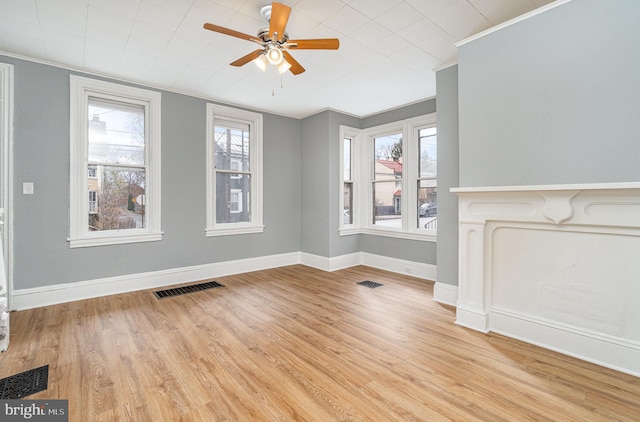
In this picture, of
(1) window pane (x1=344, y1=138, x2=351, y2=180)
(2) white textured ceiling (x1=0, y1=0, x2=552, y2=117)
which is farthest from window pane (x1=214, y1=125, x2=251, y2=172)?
(1) window pane (x1=344, y1=138, x2=351, y2=180)

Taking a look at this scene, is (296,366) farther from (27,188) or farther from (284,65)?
(27,188)

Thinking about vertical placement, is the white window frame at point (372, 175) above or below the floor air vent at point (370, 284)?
above

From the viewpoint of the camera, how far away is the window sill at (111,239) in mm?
3512

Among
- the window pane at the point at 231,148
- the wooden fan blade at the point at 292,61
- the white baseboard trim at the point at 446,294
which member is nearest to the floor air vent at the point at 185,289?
the window pane at the point at 231,148

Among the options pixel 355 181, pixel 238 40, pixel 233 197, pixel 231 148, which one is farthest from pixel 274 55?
pixel 355 181

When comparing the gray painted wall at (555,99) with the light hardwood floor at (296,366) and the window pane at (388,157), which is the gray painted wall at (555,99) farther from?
the window pane at (388,157)

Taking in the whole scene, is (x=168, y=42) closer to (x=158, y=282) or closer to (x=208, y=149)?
(x=208, y=149)

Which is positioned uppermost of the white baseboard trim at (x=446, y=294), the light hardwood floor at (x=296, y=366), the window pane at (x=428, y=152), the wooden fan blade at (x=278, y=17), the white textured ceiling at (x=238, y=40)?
the white textured ceiling at (x=238, y=40)

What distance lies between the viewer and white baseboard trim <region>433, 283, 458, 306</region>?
133 inches

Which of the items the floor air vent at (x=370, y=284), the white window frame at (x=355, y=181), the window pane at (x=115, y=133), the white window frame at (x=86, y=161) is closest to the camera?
the white window frame at (x=86, y=161)

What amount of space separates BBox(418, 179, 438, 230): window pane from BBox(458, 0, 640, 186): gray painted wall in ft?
5.37

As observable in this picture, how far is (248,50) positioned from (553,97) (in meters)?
2.83

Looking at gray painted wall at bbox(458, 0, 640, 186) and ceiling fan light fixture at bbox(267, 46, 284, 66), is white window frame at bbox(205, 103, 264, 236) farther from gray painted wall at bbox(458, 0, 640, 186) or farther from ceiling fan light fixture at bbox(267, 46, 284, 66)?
gray painted wall at bbox(458, 0, 640, 186)

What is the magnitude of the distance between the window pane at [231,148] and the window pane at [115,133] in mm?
1063
